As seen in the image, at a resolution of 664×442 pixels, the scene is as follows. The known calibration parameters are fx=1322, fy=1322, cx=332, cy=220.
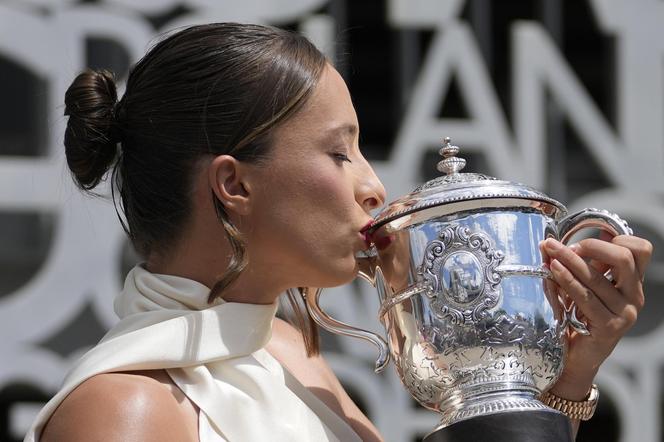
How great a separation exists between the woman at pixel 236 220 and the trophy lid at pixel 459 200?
40mm

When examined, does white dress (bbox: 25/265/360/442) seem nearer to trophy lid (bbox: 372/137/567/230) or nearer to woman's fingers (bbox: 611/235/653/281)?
trophy lid (bbox: 372/137/567/230)

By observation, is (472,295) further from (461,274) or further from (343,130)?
(343,130)

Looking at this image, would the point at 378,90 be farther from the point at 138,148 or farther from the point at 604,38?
the point at 138,148

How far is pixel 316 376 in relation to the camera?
5.98ft

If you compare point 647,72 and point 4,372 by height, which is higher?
point 647,72

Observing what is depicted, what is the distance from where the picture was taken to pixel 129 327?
5.19ft

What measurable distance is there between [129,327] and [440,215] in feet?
1.30

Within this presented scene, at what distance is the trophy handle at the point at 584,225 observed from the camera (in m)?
1.65

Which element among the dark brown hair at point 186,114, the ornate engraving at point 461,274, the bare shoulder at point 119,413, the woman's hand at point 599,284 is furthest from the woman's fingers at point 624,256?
the bare shoulder at point 119,413

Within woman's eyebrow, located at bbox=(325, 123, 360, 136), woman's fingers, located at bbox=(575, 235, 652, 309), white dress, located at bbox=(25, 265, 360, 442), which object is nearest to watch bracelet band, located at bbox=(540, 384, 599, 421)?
woman's fingers, located at bbox=(575, 235, 652, 309)

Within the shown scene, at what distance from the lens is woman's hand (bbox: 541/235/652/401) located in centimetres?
162

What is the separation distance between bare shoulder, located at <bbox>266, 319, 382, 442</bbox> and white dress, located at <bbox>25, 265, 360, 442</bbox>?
4.4 inches

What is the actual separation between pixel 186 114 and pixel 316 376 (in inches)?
17.2

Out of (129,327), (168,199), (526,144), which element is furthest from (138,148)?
(526,144)
